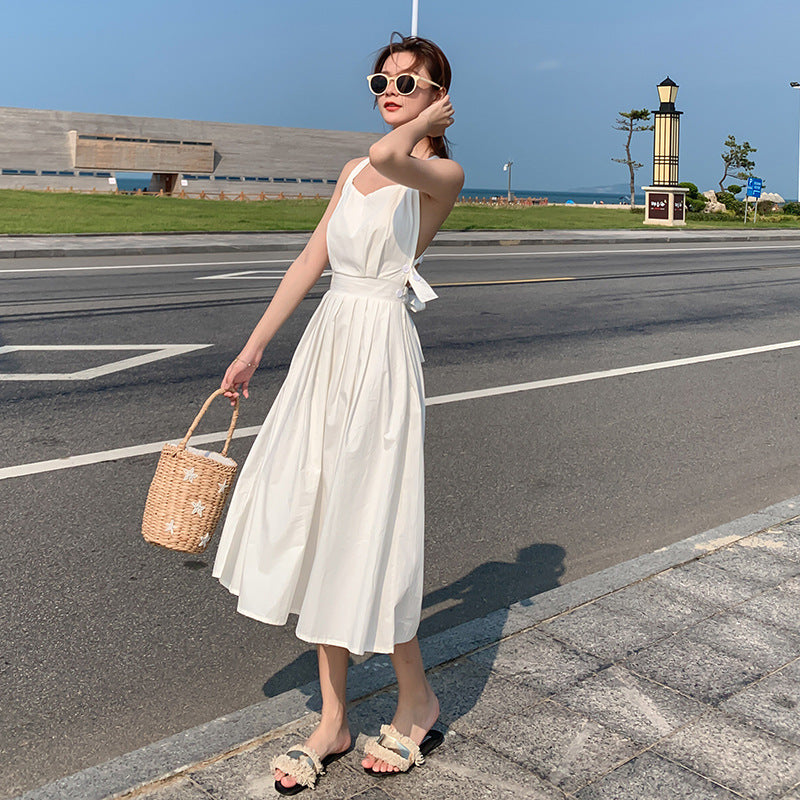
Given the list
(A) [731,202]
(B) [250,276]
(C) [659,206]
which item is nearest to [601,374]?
(B) [250,276]

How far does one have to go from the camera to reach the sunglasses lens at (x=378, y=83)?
2.61m

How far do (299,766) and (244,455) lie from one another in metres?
3.45

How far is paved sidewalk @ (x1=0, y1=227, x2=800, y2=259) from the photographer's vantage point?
730 inches

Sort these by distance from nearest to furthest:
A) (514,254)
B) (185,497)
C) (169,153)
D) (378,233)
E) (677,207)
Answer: (378,233)
(185,497)
(514,254)
(677,207)
(169,153)

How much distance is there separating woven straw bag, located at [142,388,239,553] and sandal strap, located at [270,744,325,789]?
2.28 ft

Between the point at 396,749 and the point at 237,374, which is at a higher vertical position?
the point at 237,374

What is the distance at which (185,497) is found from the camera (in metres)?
3.03

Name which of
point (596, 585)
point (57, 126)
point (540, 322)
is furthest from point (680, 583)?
point (57, 126)

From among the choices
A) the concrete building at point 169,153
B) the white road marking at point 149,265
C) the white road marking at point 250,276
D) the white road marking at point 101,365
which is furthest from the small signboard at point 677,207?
the white road marking at point 101,365

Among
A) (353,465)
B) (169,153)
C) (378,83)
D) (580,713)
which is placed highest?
(169,153)

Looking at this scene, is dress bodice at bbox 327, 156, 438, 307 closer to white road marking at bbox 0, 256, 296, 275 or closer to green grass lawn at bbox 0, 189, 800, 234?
white road marking at bbox 0, 256, 296, 275

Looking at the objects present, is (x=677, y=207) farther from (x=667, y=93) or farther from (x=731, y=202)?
(x=731, y=202)

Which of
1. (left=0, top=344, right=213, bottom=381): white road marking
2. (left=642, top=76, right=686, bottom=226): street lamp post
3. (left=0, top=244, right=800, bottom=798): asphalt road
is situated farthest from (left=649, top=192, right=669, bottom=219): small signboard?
(left=0, top=344, right=213, bottom=381): white road marking

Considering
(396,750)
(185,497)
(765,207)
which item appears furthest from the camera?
(765,207)
